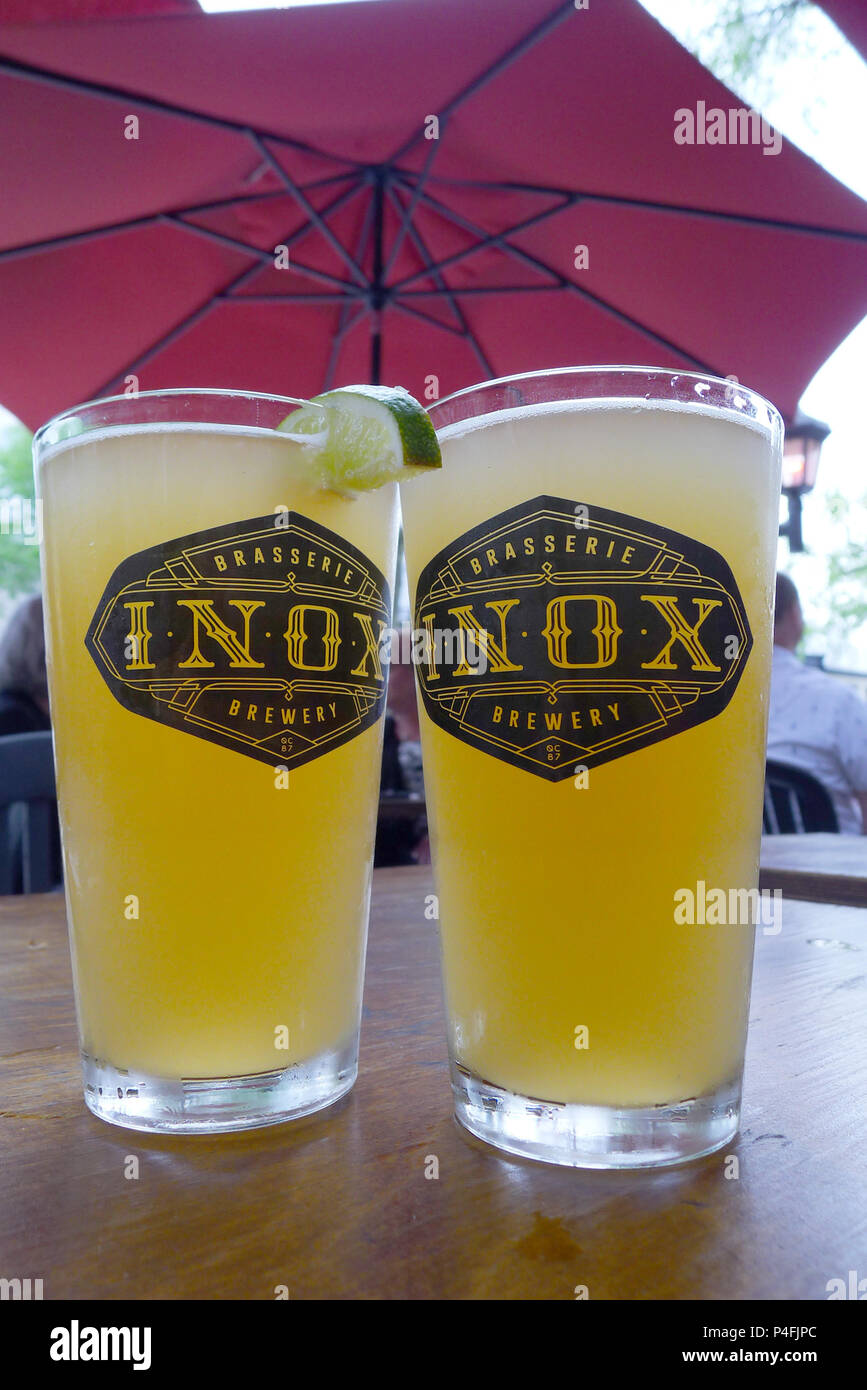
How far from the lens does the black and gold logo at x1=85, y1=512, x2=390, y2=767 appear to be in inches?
20.3

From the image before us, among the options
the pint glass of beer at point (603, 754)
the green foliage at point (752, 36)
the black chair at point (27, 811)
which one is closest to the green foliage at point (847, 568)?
the green foliage at point (752, 36)

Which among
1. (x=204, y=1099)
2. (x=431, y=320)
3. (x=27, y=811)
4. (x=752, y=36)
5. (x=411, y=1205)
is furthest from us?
(x=752, y=36)

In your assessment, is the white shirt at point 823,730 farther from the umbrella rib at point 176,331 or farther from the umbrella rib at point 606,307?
the umbrella rib at point 176,331

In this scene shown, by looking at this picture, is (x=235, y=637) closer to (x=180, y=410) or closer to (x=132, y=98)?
(x=180, y=410)

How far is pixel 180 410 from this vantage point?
0.54 metres

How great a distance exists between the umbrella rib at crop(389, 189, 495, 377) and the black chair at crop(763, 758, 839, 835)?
156 cm

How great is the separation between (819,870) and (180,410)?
1.20 metres

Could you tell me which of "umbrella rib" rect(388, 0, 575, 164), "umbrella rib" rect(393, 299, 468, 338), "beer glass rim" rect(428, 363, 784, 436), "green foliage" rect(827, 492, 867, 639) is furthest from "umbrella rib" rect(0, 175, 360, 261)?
"green foliage" rect(827, 492, 867, 639)

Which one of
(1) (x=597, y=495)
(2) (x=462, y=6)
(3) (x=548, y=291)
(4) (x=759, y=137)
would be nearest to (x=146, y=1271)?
(1) (x=597, y=495)

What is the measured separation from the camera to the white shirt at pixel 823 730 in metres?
2.98

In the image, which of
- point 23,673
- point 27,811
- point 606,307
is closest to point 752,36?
point 606,307

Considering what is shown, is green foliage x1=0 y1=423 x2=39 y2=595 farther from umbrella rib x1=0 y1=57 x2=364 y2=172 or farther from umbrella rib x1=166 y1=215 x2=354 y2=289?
umbrella rib x1=0 y1=57 x2=364 y2=172

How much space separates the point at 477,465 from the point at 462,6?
2.00m
